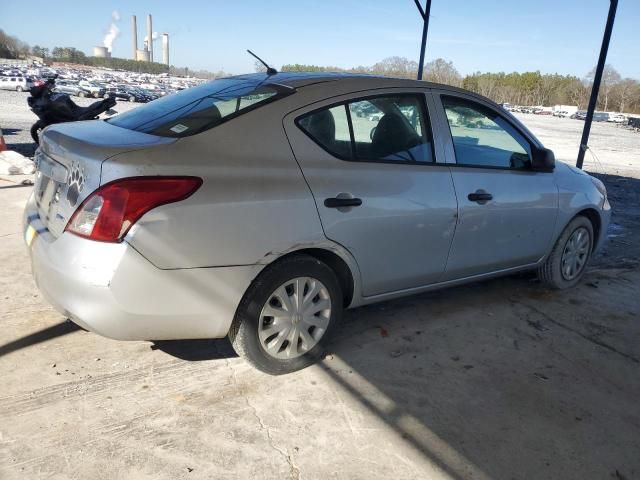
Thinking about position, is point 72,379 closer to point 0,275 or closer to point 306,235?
point 306,235

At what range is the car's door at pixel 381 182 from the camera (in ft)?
9.22

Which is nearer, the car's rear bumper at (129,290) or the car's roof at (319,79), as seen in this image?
the car's rear bumper at (129,290)

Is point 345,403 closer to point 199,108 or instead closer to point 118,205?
point 118,205

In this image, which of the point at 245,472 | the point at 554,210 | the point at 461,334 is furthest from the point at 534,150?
the point at 245,472

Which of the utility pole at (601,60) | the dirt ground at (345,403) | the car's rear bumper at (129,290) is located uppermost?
the utility pole at (601,60)

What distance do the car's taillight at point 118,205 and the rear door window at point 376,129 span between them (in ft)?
2.95

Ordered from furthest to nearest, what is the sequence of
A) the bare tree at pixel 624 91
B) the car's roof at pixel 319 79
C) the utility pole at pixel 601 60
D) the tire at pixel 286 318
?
the bare tree at pixel 624 91 < the utility pole at pixel 601 60 < the car's roof at pixel 319 79 < the tire at pixel 286 318

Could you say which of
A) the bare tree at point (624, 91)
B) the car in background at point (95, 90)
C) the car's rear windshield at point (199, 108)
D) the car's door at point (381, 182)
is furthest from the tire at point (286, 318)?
the bare tree at point (624, 91)

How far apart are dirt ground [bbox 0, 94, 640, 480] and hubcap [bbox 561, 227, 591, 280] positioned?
669 millimetres

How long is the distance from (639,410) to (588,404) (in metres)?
0.29

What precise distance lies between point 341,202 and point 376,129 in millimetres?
692

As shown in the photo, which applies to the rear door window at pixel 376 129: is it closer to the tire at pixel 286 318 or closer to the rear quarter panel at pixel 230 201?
the rear quarter panel at pixel 230 201

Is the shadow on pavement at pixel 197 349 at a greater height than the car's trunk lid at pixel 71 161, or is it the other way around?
the car's trunk lid at pixel 71 161

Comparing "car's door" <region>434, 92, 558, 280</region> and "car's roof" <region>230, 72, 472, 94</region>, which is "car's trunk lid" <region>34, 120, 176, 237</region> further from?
"car's door" <region>434, 92, 558, 280</region>
